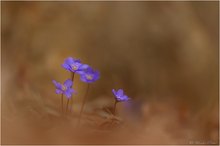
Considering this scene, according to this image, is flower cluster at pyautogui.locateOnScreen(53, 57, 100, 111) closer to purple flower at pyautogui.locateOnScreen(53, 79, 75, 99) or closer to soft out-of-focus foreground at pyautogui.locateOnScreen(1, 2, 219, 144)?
purple flower at pyautogui.locateOnScreen(53, 79, 75, 99)

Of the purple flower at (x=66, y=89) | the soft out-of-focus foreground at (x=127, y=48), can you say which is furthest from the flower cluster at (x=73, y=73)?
the soft out-of-focus foreground at (x=127, y=48)

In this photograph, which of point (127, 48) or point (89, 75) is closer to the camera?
point (89, 75)

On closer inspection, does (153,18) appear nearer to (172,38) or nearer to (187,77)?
(172,38)

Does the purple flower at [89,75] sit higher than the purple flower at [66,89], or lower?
higher

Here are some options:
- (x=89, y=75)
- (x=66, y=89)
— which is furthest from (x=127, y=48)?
(x=66, y=89)

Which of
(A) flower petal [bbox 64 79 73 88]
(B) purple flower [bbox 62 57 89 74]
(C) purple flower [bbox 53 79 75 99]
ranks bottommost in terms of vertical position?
(C) purple flower [bbox 53 79 75 99]

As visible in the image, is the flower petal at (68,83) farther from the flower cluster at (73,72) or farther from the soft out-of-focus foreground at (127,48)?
the soft out-of-focus foreground at (127,48)

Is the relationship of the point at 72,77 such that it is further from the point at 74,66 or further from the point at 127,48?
the point at 127,48

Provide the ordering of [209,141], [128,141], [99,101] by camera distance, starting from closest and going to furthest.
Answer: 1. [128,141]
2. [209,141]
3. [99,101]

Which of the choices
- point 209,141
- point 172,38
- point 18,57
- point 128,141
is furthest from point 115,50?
point 128,141

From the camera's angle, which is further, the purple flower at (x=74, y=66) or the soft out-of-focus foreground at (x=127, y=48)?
the soft out-of-focus foreground at (x=127, y=48)

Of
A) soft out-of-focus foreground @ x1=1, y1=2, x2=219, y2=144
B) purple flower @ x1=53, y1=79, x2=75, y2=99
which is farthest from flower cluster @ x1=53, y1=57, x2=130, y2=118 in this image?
soft out-of-focus foreground @ x1=1, y1=2, x2=219, y2=144
